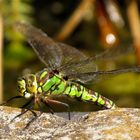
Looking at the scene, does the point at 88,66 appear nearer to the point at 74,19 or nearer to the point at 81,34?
the point at 74,19

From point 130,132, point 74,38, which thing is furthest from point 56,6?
point 130,132

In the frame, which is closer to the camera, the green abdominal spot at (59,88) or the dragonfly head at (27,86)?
the dragonfly head at (27,86)

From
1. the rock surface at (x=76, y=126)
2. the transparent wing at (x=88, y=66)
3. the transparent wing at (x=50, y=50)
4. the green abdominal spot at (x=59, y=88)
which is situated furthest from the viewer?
the transparent wing at (x=50, y=50)

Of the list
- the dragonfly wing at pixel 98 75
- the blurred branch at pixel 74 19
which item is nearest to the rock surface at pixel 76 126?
the dragonfly wing at pixel 98 75

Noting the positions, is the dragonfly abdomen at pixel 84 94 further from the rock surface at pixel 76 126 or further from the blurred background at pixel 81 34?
the blurred background at pixel 81 34

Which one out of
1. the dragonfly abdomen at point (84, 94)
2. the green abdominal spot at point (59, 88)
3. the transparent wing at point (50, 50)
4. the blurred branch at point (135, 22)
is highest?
the blurred branch at point (135, 22)

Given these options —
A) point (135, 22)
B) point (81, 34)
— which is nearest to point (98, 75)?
point (135, 22)

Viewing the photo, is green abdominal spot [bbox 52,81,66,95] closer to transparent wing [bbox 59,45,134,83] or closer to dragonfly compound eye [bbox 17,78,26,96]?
transparent wing [bbox 59,45,134,83]

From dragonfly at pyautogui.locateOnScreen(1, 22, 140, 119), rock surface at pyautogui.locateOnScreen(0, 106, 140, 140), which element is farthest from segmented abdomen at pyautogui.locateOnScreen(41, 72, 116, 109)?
rock surface at pyautogui.locateOnScreen(0, 106, 140, 140)
